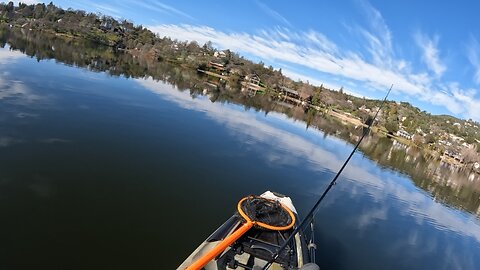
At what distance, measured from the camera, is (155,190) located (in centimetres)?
1467

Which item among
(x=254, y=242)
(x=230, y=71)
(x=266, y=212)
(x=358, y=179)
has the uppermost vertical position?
(x=230, y=71)

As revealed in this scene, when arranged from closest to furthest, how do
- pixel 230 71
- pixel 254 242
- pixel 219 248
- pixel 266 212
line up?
1. pixel 219 248
2. pixel 254 242
3. pixel 266 212
4. pixel 230 71

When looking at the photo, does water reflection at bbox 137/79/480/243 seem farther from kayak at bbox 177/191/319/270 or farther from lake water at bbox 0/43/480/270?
kayak at bbox 177/191/319/270

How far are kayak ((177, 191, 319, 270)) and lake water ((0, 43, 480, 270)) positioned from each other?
1742 millimetres

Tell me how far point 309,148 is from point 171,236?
94.8 feet

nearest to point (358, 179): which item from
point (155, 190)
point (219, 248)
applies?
point (155, 190)

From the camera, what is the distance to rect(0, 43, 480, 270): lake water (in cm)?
1018

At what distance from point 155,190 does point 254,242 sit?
637cm

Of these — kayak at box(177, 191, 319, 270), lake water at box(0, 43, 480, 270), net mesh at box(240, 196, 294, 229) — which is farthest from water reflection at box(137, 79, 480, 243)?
kayak at box(177, 191, 319, 270)

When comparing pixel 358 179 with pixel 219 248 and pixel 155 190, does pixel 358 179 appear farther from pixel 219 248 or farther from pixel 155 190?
pixel 219 248

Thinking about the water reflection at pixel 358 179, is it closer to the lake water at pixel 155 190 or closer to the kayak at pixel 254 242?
the lake water at pixel 155 190

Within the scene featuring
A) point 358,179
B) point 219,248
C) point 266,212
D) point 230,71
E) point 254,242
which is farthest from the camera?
point 230,71

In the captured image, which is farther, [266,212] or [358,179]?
[358,179]

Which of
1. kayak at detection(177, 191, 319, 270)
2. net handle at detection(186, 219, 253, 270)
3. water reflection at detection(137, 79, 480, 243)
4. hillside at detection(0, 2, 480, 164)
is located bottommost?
water reflection at detection(137, 79, 480, 243)
